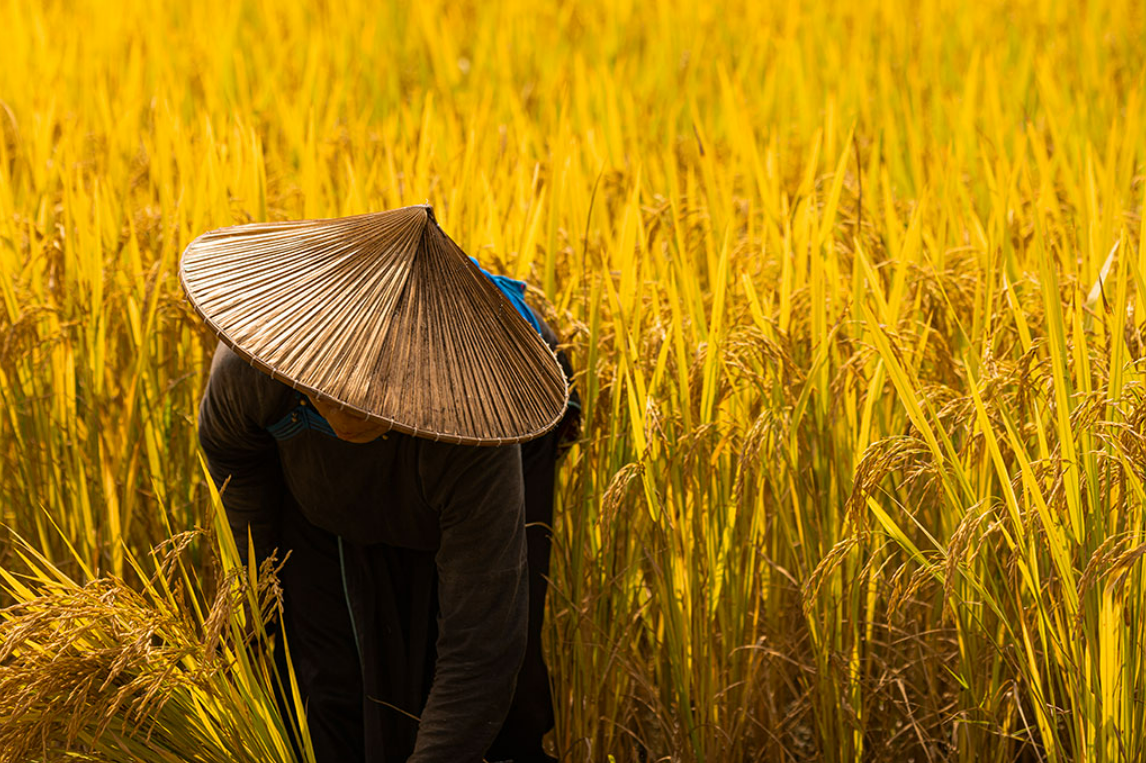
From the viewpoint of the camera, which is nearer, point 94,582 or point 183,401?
point 94,582

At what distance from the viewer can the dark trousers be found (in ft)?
5.18

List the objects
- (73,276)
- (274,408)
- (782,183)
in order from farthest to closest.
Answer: (782,183) → (73,276) → (274,408)

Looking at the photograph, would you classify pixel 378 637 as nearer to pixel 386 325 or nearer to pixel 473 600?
pixel 473 600

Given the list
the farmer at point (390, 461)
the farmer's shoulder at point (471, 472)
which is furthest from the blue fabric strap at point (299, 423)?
the farmer's shoulder at point (471, 472)

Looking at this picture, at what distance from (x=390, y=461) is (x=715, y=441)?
507mm

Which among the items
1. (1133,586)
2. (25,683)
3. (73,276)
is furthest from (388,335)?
(73,276)

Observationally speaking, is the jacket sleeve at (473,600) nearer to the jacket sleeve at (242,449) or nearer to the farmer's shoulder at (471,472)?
the farmer's shoulder at (471,472)

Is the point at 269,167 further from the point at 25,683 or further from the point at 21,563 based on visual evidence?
the point at 25,683

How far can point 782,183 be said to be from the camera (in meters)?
2.78

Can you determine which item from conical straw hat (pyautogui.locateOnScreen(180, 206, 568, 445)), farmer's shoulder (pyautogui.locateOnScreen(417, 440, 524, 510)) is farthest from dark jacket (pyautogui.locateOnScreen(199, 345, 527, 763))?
conical straw hat (pyautogui.locateOnScreen(180, 206, 568, 445))

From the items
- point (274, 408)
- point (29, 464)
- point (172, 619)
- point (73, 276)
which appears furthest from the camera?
point (73, 276)

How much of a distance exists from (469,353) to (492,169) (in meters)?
1.75

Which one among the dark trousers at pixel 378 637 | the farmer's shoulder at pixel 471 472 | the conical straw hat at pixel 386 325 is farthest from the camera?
the dark trousers at pixel 378 637

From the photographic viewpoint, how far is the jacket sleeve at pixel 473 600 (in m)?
1.33
